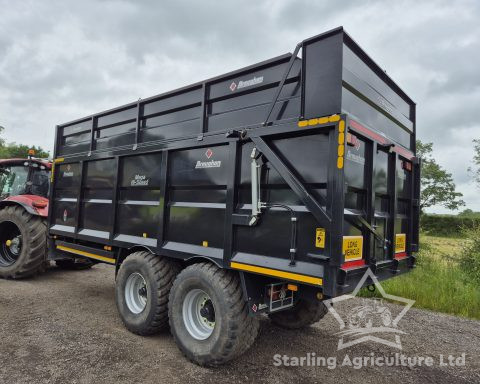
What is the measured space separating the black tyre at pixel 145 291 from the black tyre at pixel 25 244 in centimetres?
267

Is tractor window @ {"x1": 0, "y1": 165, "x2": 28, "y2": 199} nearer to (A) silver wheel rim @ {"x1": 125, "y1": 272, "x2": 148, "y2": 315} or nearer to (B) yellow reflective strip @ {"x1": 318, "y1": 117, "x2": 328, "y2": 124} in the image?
(A) silver wheel rim @ {"x1": 125, "y1": 272, "x2": 148, "y2": 315}

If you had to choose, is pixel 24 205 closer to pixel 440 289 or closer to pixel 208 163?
pixel 208 163

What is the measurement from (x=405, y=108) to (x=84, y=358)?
463 cm

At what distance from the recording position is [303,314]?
4273 mm

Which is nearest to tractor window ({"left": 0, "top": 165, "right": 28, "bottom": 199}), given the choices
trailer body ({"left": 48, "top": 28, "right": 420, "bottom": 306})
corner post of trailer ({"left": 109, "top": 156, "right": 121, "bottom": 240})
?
trailer body ({"left": 48, "top": 28, "right": 420, "bottom": 306})

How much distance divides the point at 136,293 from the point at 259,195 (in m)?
2.20

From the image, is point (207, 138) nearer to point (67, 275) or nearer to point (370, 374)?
point (370, 374)

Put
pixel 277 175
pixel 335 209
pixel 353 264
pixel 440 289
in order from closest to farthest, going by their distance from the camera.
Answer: pixel 335 209
pixel 353 264
pixel 277 175
pixel 440 289

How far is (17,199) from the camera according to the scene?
6.41 m

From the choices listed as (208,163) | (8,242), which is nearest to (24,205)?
(8,242)

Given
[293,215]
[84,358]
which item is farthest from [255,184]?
[84,358]

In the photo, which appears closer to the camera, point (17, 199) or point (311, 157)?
point (311, 157)

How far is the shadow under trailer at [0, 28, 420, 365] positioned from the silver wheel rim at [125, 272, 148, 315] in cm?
2

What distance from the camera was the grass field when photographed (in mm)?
5539
